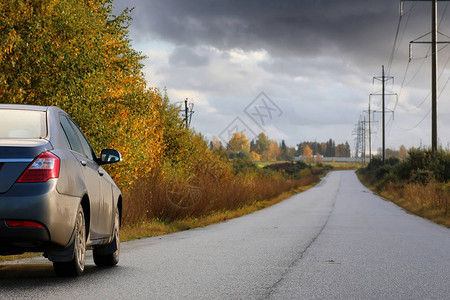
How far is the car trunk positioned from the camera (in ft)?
20.7

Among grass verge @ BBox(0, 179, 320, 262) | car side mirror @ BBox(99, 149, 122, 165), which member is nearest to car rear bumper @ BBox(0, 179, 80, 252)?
car side mirror @ BBox(99, 149, 122, 165)

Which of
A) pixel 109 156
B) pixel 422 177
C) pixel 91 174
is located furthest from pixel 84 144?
pixel 422 177

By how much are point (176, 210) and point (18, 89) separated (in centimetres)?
833

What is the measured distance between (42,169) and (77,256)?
54.1 inches

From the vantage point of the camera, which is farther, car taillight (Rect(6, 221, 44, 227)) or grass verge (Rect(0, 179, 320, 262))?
grass verge (Rect(0, 179, 320, 262))

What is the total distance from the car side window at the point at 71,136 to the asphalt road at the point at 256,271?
5.31 feet

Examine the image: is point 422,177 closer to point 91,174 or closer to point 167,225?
point 167,225

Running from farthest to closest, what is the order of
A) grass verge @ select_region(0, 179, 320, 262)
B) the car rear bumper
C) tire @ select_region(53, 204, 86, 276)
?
grass verge @ select_region(0, 179, 320, 262) < tire @ select_region(53, 204, 86, 276) < the car rear bumper

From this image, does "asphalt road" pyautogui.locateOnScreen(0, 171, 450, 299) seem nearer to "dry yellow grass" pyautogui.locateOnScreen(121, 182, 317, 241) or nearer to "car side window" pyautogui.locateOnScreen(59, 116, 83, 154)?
"dry yellow grass" pyautogui.locateOnScreen(121, 182, 317, 241)

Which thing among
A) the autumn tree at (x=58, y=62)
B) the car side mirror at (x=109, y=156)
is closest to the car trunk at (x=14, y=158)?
the car side mirror at (x=109, y=156)

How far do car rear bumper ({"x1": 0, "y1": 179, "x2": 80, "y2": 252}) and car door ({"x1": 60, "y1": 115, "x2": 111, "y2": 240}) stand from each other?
920mm

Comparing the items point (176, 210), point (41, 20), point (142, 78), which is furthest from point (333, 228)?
point (41, 20)

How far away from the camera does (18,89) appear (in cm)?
1402

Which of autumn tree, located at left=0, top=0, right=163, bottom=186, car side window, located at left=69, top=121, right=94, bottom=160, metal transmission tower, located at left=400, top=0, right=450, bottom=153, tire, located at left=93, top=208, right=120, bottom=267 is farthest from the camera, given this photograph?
metal transmission tower, located at left=400, top=0, right=450, bottom=153
